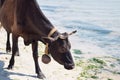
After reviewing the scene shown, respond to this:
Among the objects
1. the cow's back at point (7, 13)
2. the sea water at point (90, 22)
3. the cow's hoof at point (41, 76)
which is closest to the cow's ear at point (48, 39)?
the cow's hoof at point (41, 76)

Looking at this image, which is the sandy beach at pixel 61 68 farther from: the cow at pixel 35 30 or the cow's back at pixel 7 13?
the cow's back at pixel 7 13

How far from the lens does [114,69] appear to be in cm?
1183

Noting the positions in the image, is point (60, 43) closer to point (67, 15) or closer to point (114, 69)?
point (114, 69)

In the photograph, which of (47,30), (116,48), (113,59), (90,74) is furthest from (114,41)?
(47,30)

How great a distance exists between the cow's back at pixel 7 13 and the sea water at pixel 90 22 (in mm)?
4806

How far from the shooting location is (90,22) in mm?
19734

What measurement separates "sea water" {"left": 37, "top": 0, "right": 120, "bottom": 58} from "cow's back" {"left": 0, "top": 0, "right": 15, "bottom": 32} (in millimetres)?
4806

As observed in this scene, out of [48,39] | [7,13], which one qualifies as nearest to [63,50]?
[48,39]

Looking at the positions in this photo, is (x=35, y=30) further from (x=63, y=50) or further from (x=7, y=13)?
(x=7, y=13)

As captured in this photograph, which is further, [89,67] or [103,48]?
[103,48]

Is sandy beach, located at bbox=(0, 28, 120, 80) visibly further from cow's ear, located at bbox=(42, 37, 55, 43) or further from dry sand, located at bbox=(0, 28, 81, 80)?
cow's ear, located at bbox=(42, 37, 55, 43)

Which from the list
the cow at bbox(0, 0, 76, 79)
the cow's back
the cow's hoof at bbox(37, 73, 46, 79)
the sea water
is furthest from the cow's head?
the sea water

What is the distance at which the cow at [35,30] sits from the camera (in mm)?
7523

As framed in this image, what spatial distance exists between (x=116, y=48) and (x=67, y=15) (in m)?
8.17
